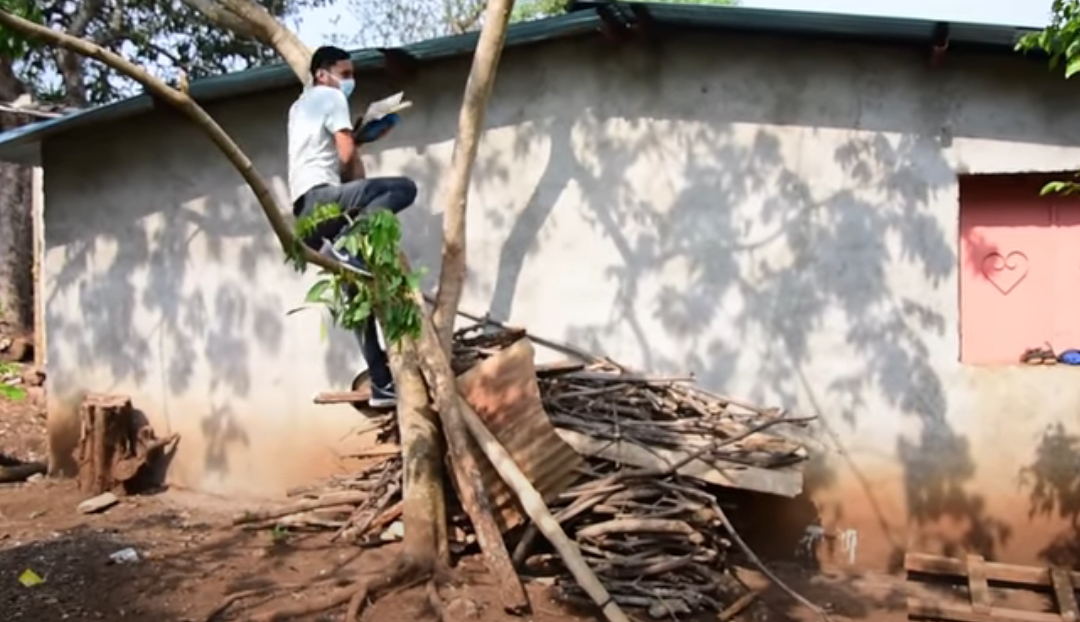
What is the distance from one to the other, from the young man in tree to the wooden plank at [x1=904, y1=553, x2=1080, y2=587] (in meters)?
3.65

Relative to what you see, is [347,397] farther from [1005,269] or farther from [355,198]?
[1005,269]

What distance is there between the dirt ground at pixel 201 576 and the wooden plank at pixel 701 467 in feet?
2.14

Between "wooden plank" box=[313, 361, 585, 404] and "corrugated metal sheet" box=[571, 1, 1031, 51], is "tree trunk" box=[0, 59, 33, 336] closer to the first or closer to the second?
"wooden plank" box=[313, 361, 585, 404]

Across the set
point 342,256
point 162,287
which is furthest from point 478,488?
point 162,287

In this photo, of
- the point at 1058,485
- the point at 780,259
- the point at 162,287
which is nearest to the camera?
the point at 1058,485

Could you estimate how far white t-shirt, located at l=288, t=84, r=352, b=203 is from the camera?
17.4ft

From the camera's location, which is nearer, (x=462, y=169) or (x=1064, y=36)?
(x=1064, y=36)

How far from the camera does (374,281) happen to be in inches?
154

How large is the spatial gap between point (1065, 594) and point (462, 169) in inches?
165

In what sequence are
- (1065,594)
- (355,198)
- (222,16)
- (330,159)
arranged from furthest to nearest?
(222,16)
(1065,594)
(330,159)
(355,198)

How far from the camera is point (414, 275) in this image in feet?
12.8

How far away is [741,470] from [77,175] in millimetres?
5560

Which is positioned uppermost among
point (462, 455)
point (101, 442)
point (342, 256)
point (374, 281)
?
point (342, 256)

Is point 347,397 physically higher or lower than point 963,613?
higher
